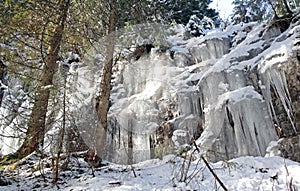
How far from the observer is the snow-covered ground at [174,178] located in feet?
8.93

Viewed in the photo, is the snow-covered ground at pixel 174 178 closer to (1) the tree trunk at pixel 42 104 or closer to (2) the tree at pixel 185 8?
(1) the tree trunk at pixel 42 104

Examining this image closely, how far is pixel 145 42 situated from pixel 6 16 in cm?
651

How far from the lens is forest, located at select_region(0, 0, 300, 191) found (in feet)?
10.6

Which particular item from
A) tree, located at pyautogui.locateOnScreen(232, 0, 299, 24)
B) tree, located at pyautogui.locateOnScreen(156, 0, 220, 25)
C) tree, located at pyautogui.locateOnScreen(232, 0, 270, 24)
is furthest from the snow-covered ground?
tree, located at pyautogui.locateOnScreen(156, 0, 220, 25)

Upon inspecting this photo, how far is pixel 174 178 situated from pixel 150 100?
5305mm

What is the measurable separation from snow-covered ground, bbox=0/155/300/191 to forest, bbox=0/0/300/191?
0.06ft

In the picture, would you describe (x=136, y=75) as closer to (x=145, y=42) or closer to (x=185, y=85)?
(x=145, y=42)

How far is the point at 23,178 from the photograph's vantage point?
3402mm

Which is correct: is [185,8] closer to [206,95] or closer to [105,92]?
[206,95]

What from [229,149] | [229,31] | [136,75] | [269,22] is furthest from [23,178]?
[229,31]

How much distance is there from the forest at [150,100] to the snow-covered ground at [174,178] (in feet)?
0.06

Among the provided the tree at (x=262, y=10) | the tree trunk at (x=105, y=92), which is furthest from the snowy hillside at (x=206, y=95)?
the tree at (x=262, y=10)

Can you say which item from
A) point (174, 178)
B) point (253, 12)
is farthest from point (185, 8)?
point (174, 178)

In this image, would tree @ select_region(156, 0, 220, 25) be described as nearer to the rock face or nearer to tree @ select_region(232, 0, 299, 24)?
tree @ select_region(232, 0, 299, 24)
